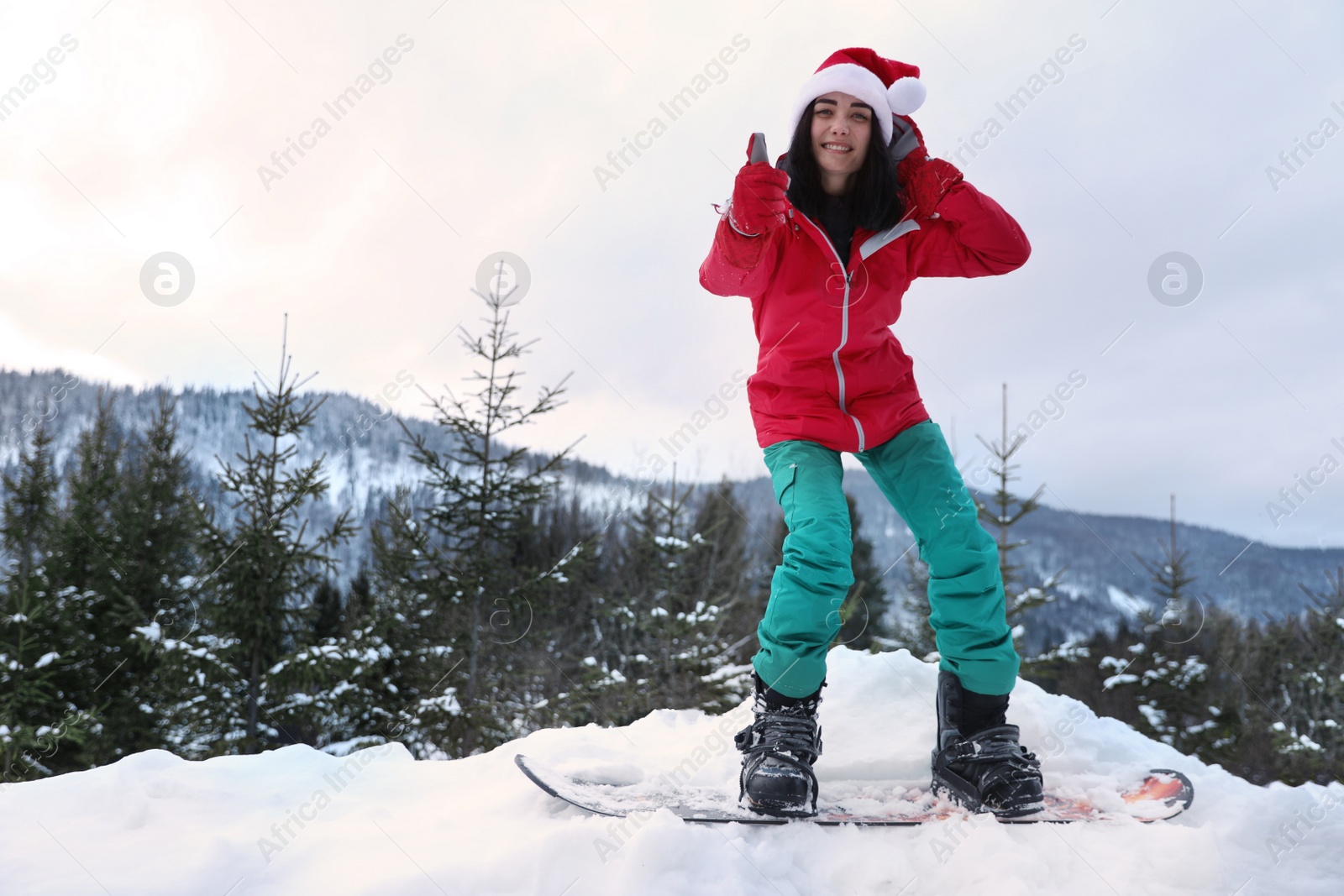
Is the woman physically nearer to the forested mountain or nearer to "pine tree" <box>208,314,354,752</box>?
the forested mountain

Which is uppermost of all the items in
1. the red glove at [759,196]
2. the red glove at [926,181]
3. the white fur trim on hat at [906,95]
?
the white fur trim on hat at [906,95]

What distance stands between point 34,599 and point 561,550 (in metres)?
16.9

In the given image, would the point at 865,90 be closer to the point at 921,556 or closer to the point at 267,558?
the point at 921,556

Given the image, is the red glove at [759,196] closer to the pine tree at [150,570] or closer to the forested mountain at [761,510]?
the forested mountain at [761,510]

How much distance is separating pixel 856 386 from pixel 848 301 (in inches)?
11.5

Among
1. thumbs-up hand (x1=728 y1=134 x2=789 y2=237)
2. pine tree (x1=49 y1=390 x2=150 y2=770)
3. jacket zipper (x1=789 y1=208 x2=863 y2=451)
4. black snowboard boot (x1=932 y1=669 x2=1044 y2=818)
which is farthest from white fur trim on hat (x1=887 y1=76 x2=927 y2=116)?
pine tree (x1=49 y1=390 x2=150 y2=770)

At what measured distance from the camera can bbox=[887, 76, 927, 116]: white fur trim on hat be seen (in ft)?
8.46

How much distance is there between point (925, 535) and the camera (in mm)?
2412

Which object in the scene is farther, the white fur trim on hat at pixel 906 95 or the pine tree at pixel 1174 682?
the pine tree at pixel 1174 682

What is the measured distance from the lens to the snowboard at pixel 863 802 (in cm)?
192

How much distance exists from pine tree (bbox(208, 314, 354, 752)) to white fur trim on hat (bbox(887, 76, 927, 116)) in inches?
398

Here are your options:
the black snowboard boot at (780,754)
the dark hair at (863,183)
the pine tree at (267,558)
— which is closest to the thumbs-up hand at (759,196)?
the dark hair at (863,183)

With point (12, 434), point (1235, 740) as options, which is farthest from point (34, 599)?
point (1235, 740)

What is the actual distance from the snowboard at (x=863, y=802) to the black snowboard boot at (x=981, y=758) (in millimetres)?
48
